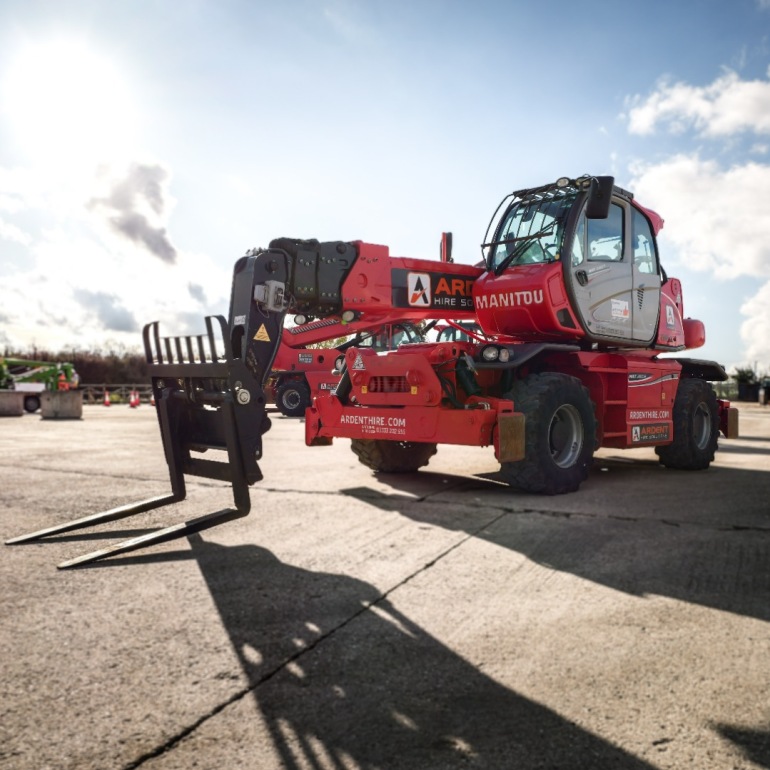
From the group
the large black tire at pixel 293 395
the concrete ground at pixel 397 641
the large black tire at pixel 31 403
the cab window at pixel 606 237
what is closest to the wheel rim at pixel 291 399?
the large black tire at pixel 293 395

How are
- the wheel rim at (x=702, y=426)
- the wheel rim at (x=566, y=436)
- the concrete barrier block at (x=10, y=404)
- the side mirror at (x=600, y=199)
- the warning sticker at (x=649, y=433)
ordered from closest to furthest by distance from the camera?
the side mirror at (x=600, y=199)
the wheel rim at (x=566, y=436)
the warning sticker at (x=649, y=433)
the wheel rim at (x=702, y=426)
the concrete barrier block at (x=10, y=404)

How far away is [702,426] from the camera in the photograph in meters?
9.31

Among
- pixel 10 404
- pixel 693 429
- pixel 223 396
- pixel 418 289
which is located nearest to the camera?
pixel 223 396

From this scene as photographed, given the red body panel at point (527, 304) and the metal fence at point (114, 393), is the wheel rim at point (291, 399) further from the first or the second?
the metal fence at point (114, 393)

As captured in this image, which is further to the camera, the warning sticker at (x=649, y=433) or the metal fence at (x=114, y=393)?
the metal fence at (x=114, y=393)

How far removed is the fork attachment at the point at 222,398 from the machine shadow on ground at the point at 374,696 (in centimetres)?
125

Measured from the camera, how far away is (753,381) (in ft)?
121

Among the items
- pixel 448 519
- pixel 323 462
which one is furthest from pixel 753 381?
pixel 448 519

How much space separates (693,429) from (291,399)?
1070 cm

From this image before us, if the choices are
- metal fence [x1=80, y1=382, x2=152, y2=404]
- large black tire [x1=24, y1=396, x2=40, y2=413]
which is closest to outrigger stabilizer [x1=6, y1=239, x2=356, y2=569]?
large black tire [x1=24, y1=396, x2=40, y2=413]

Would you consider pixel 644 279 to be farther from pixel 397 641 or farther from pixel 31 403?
pixel 31 403

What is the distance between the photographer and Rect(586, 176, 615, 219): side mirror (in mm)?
6473

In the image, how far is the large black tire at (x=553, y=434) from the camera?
618cm


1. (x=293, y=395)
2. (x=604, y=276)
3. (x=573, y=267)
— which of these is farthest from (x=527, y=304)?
(x=293, y=395)
